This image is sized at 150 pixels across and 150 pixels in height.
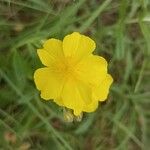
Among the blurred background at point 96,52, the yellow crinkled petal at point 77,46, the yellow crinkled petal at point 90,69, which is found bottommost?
the blurred background at point 96,52

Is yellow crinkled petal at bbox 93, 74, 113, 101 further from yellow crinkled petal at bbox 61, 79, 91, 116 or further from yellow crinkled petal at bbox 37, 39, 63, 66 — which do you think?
yellow crinkled petal at bbox 37, 39, 63, 66

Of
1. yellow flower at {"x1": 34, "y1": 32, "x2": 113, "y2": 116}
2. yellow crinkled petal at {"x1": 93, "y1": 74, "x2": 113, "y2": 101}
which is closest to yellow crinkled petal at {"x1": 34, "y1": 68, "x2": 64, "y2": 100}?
yellow flower at {"x1": 34, "y1": 32, "x2": 113, "y2": 116}

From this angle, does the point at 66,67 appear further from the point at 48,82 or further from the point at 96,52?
the point at 96,52

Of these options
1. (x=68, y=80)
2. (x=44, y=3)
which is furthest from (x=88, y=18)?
(x=68, y=80)

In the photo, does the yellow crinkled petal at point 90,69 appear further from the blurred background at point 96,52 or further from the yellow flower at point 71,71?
the blurred background at point 96,52

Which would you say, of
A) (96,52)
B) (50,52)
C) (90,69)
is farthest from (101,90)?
(96,52)

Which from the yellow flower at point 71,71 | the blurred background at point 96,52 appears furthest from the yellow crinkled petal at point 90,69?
the blurred background at point 96,52

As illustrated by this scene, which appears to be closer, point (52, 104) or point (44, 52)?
point (44, 52)

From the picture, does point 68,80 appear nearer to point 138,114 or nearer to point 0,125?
point 0,125
